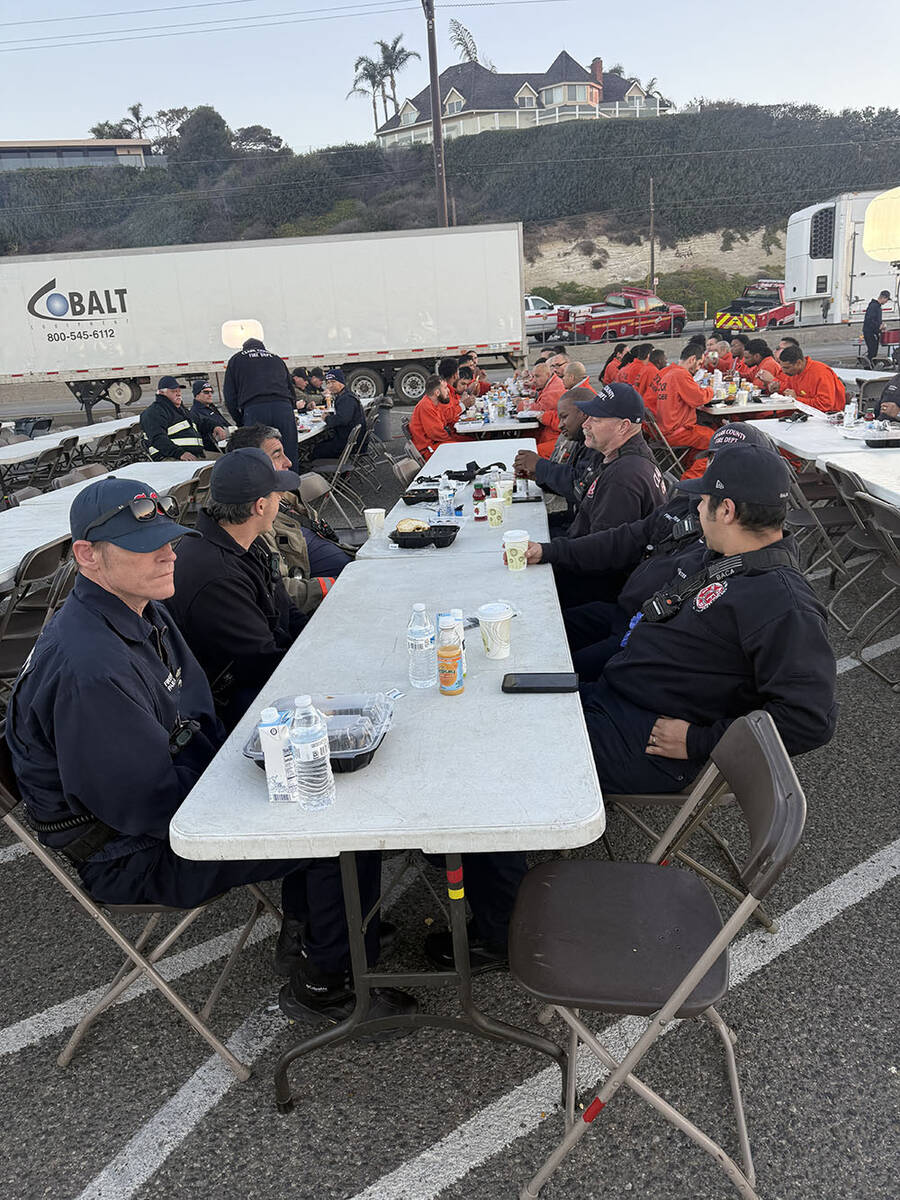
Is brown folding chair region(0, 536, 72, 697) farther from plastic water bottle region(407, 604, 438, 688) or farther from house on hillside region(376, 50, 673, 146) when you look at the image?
house on hillside region(376, 50, 673, 146)

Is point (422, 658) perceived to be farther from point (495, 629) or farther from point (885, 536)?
point (885, 536)

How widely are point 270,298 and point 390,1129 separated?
17.6 m

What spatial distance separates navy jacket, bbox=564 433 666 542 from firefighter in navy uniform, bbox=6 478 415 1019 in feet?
7.39

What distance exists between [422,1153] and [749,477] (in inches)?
77.6

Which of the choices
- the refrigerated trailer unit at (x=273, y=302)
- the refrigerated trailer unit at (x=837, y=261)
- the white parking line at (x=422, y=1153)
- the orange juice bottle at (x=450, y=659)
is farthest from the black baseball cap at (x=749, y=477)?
the refrigerated trailer unit at (x=837, y=261)

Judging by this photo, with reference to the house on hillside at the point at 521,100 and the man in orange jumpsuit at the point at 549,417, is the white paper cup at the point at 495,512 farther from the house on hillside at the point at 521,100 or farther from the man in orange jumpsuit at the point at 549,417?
the house on hillside at the point at 521,100

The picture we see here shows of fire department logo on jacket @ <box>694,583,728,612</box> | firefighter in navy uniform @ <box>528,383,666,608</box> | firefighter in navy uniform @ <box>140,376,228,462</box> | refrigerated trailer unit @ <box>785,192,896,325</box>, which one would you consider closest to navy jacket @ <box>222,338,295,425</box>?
firefighter in navy uniform @ <box>140,376,228,462</box>

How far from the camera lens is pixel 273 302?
57.2ft

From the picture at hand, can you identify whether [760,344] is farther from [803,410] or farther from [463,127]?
[463,127]

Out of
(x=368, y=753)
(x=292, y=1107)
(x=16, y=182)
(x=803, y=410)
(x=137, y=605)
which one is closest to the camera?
(x=368, y=753)

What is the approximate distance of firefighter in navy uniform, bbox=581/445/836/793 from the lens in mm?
2186

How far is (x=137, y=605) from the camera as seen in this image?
2250mm

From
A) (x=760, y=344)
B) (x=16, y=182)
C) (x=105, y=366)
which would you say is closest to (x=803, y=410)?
(x=760, y=344)

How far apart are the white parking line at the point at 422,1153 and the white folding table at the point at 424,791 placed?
143 millimetres
